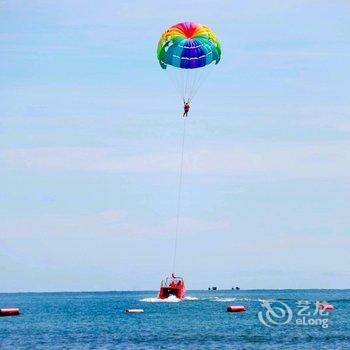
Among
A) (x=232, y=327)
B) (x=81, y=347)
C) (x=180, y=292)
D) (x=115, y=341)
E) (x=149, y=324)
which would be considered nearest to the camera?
(x=81, y=347)

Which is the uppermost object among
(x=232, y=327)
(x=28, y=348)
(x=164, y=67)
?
(x=164, y=67)

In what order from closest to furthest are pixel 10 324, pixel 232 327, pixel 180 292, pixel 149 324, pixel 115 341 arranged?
pixel 115 341 < pixel 232 327 < pixel 149 324 < pixel 10 324 < pixel 180 292

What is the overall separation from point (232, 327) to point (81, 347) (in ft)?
76.8

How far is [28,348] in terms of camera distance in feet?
192

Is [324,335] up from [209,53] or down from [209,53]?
down

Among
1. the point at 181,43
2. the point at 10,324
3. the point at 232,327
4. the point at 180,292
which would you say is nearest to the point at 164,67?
the point at 181,43

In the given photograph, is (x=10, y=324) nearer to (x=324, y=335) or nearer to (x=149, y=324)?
(x=149, y=324)

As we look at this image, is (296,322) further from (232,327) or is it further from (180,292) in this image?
(180,292)

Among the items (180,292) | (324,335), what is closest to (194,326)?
(324,335)

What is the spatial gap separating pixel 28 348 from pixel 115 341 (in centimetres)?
763

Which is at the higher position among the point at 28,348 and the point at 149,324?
the point at 149,324

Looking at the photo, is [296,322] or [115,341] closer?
[115,341]

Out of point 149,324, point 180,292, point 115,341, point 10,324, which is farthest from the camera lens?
point 180,292

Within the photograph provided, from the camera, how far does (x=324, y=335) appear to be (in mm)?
65688
